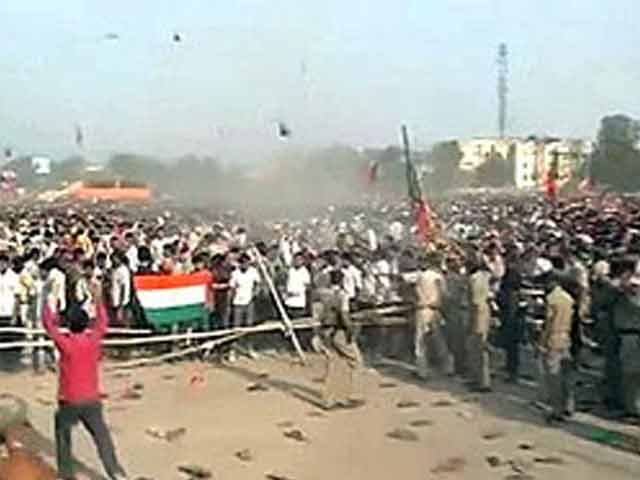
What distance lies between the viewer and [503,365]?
1766 cm

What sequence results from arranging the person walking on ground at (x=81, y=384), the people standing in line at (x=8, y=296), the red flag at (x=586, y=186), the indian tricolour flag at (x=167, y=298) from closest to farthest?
the person walking on ground at (x=81, y=384)
the people standing in line at (x=8, y=296)
the indian tricolour flag at (x=167, y=298)
the red flag at (x=586, y=186)

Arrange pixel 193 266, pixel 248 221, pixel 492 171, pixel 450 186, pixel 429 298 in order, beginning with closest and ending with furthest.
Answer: pixel 429 298 → pixel 193 266 → pixel 248 221 → pixel 450 186 → pixel 492 171

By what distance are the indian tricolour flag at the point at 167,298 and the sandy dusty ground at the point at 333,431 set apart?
1519 mm

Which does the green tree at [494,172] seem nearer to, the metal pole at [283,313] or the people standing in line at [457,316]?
the metal pole at [283,313]

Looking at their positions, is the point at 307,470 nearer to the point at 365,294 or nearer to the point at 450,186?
the point at 365,294

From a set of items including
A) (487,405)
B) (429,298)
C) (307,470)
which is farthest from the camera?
(429,298)

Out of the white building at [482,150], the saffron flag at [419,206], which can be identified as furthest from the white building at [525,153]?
the saffron flag at [419,206]

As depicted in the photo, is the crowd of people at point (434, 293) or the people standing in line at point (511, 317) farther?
the people standing in line at point (511, 317)

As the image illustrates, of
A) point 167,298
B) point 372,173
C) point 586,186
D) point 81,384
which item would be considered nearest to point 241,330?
point 167,298

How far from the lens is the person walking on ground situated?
414 inches

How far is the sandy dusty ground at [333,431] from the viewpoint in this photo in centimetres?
1195

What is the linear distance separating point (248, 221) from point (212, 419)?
743 inches

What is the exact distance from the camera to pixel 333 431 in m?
→ 13.8

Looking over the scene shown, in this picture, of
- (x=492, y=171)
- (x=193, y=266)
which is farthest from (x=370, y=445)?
(x=492, y=171)
